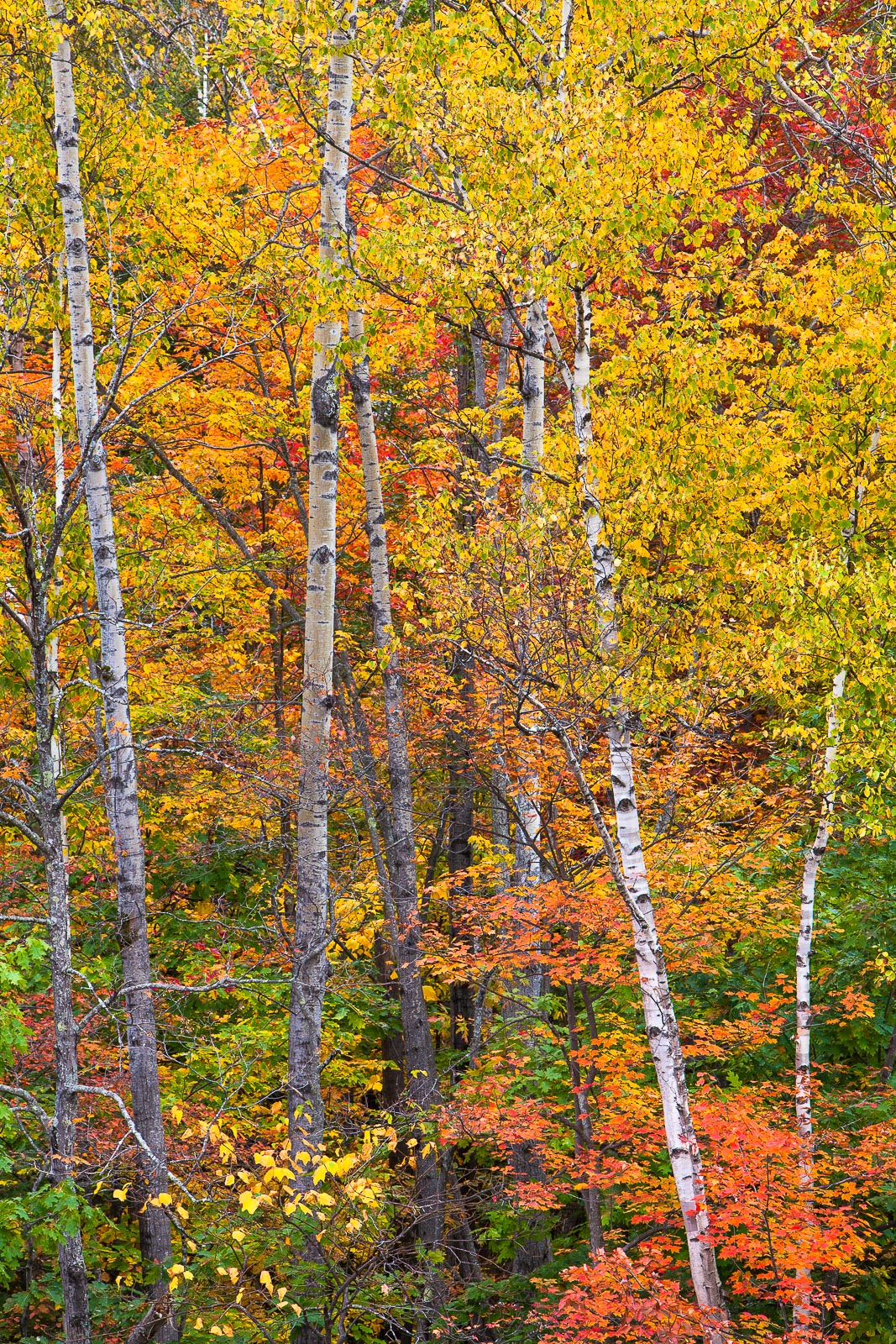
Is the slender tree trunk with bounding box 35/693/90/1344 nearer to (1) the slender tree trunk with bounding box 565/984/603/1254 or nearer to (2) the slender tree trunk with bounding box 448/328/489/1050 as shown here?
(1) the slender tree trunk with bounding box 565/984/603/1254

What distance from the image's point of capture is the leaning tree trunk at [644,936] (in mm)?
6660

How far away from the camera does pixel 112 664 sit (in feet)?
27.0

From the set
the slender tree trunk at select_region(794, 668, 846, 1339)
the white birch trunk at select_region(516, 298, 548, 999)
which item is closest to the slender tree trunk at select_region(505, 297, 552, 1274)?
the white birch trunk at select_region(516, 298, 548, 999)

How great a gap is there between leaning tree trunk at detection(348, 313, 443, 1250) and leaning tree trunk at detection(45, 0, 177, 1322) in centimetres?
230

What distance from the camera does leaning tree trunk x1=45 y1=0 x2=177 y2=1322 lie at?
785 centimetres

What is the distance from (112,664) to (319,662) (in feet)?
5.59

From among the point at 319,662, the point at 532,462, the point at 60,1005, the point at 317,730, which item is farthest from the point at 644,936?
the point at 532,462

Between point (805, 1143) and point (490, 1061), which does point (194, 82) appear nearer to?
point (490, 1061)

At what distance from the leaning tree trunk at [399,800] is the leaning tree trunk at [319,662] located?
1604 mm

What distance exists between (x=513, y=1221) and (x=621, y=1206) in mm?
940

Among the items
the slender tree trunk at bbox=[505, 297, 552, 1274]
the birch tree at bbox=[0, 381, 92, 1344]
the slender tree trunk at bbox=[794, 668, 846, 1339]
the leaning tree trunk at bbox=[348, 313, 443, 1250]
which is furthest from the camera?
the leaning tree trunk at bbox=[348, 313, 443, 1250]

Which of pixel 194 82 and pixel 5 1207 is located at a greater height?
pixel 194 82

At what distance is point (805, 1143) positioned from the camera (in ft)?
22.6

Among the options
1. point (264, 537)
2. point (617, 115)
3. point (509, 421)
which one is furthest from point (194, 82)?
point (617, 115)
